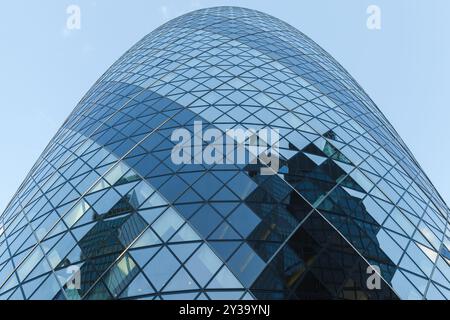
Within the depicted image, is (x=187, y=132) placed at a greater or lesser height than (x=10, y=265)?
greater

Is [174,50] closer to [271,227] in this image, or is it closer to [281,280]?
[271,227]

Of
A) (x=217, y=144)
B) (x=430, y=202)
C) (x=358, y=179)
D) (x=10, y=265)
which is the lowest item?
(x=430, y=202)

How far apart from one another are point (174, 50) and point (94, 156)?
1266cm

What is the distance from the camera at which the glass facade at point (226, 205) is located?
1447 centimetres

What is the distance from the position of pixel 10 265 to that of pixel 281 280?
38.0 feet

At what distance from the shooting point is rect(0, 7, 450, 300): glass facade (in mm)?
14469

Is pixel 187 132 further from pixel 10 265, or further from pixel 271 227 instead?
pixel 10 265

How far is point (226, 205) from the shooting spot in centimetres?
1620

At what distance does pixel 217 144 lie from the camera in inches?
763

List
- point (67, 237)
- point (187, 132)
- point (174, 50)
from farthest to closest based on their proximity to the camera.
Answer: point (174, 50)
point (187, 132)
point (67, 237)

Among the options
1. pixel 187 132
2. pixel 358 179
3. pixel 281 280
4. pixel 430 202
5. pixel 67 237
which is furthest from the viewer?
Answer: pixel 430 202
